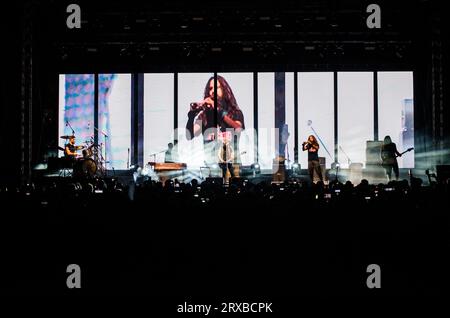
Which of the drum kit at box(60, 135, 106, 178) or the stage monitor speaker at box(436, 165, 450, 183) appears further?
the drum kit at box(60, 135, 106, 178)

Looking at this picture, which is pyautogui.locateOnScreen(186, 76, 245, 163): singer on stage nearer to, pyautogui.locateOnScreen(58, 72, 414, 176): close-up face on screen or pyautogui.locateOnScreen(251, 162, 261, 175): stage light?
pyautogui.locateOnScreen(58, 72, 414, 176): close-up face on screen

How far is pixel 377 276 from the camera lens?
11.9ft

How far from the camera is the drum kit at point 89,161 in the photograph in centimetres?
1159

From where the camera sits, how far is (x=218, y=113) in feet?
50.3

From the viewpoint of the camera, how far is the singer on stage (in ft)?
50.1

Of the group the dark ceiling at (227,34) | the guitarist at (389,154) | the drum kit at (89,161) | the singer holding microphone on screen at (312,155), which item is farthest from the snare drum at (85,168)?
the guitarist at (389,154)

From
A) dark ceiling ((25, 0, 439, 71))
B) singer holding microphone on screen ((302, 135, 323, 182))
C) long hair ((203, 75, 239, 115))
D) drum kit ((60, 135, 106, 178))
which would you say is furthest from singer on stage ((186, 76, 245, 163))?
singer holding microphone on screen ((302, 135, 323, 182))

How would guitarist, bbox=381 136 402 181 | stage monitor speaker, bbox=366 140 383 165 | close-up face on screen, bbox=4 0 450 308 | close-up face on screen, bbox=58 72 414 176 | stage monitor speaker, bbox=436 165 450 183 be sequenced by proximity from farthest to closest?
1. close-up face on screen, bbox=58 72 414 176
2. stage monitor speaker, bbox=366 140 383 165
3. guitarist, bbox=381 136 402 181
4. stage monitor speaker, bbox=436 165 450 183
5. close-up face on screen, bbox=4 0 450 308

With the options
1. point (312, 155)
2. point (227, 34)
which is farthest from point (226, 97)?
point (312, 155)

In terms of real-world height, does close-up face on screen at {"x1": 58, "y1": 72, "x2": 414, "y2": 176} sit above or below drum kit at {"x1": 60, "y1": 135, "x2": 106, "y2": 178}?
above

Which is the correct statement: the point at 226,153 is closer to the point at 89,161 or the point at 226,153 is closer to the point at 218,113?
the point at 218,113

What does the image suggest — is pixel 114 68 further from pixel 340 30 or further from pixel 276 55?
pixel 340 30

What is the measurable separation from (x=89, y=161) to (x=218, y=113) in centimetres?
452
